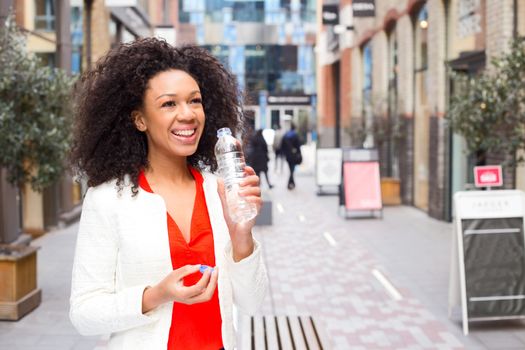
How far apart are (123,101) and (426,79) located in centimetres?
1365

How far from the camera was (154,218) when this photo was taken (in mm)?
2211

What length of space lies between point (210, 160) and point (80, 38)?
42.3 ft

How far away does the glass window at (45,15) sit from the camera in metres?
12.2

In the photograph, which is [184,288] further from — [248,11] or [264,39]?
[264,39]

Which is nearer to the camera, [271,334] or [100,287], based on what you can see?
[100,287]

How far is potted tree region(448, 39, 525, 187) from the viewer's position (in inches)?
294

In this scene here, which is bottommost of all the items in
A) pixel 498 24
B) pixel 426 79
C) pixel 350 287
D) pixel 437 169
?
pixel 350 287

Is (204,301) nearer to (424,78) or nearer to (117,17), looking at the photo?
(424,78)

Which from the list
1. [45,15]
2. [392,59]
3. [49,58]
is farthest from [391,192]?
[45,15]

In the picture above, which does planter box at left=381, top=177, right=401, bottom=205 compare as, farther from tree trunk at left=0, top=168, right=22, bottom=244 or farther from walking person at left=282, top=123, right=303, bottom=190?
tree trunk at left=0, top=168, right=22, bottom=244

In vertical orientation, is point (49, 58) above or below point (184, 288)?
above

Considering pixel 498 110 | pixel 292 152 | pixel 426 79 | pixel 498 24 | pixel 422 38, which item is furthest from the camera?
pixel 292 152

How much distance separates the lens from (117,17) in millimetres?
18750

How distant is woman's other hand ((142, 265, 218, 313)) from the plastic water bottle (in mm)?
185
